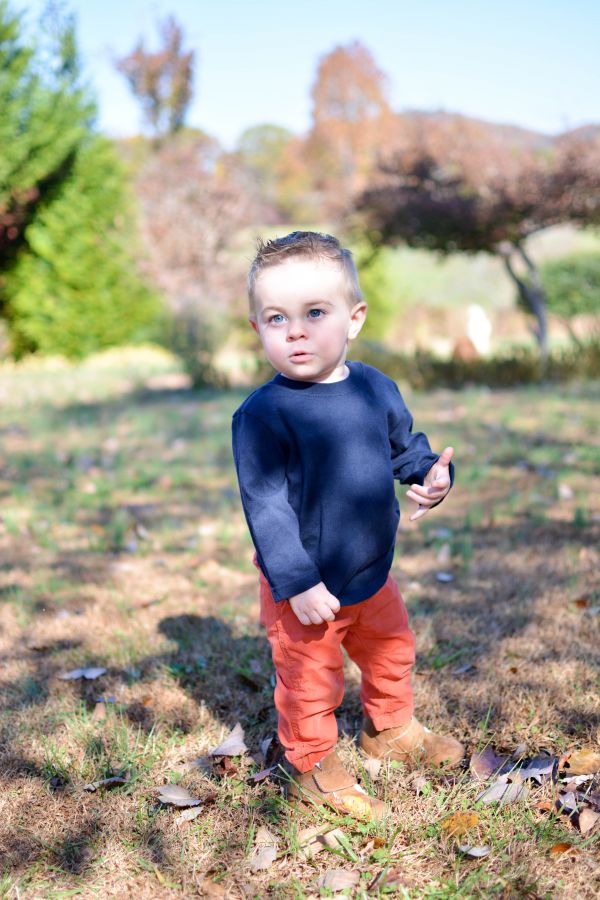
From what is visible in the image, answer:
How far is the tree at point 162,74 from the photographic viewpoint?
27.0 meters

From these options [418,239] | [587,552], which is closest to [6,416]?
[418,239]

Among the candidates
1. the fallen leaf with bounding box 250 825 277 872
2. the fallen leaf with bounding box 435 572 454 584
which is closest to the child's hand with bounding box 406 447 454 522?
the fallen leaf with bounding box 250 825 277 872

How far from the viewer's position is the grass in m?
1.77

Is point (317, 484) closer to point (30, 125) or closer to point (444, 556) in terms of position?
point (444, 556)

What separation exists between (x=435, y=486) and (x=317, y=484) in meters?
0.31

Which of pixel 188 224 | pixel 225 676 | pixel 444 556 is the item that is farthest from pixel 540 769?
pixel 188 224

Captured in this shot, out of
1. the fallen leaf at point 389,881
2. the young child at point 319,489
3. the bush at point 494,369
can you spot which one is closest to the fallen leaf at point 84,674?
the young child at point 319,489

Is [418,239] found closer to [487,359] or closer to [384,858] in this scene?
[487,359]

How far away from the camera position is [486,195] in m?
9.36

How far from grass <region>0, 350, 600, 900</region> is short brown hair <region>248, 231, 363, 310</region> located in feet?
4.30

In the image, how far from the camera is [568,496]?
4535 mm

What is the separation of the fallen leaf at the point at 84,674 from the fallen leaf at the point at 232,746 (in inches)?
24.2

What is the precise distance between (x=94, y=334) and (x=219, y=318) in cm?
480

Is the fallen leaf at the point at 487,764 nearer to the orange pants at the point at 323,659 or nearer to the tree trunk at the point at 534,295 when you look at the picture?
the orange pants at the point at 323,659
